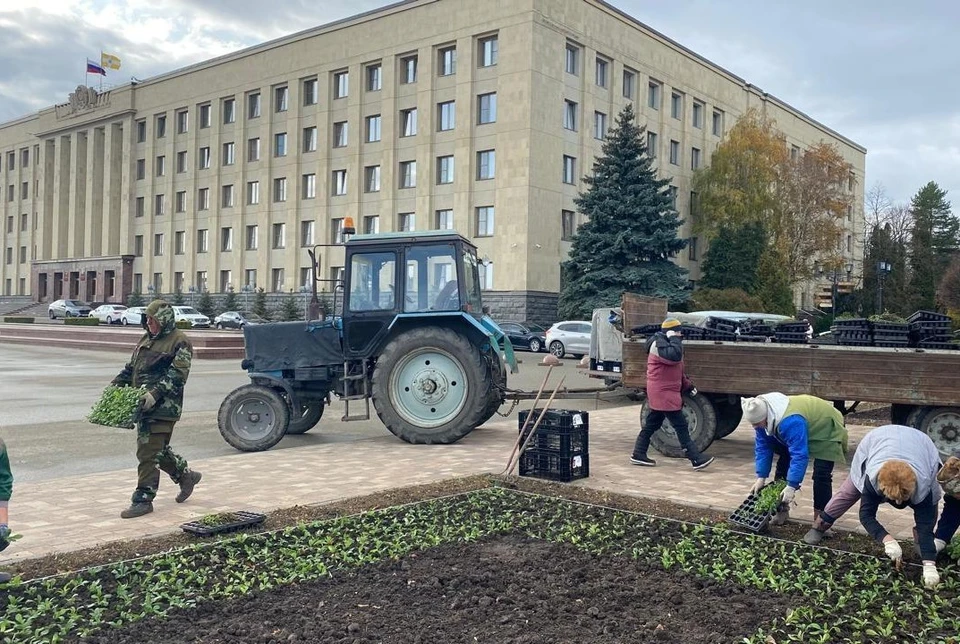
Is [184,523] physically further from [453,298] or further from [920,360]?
[920,360]

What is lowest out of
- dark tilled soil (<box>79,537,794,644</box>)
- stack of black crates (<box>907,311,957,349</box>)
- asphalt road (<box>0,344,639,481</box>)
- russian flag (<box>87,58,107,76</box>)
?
asphalt road (<box>0,344,639,481</box>)

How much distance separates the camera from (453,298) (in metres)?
11.4

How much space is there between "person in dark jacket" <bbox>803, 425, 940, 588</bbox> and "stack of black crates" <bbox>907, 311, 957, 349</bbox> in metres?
4.84

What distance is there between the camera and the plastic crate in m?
8.59

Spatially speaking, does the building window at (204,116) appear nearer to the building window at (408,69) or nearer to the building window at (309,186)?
the building window at (309,186)

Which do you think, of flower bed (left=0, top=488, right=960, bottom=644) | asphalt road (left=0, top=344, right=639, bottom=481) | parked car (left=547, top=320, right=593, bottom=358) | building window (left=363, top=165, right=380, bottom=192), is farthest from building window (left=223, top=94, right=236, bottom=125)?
flower bed (left=0, top=488, right=960, bottom=644)

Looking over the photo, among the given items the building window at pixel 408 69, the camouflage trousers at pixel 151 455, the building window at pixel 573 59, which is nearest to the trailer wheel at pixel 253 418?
the camouflage trousers at pixel 151 455

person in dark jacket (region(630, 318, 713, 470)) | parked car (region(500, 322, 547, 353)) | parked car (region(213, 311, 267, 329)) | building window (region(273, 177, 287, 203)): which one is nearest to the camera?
person in dark jacket (region(630, 318, 713, 470))

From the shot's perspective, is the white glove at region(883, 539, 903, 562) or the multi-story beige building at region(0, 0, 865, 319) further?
the multi-story beige building at region(0, 0, 865, 319)

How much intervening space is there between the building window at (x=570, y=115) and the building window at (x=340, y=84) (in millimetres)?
13915

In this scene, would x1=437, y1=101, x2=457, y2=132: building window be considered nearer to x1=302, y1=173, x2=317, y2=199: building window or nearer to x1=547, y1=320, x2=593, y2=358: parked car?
x1=302, y1=173, x2=317, y2=199: building window

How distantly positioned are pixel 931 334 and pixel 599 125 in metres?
37.5

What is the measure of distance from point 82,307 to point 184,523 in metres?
60.4

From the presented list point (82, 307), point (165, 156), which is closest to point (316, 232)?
point (165, 156)
